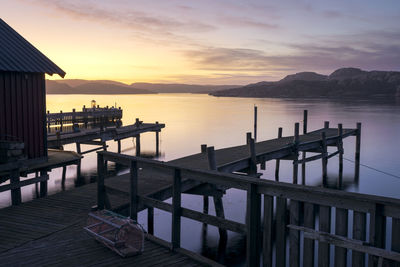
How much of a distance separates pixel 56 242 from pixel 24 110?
27.2 feet

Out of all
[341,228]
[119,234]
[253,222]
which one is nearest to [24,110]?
[119,234]

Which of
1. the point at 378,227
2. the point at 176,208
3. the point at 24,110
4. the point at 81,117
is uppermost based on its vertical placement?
the point at 24,110

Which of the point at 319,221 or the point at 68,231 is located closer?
the point at 319,221

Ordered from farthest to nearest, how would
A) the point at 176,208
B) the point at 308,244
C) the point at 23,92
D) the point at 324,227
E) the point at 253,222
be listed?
1. the point at 23,92
2. the point at 176,208
3. the point at 253,222
4. the point at 308,244
5. the point at 324,227

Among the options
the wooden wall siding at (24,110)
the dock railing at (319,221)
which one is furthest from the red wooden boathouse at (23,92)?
the dock railing at (319,221)

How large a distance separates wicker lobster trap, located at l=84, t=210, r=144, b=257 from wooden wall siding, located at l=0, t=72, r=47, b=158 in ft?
25.4

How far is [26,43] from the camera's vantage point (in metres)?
14.7

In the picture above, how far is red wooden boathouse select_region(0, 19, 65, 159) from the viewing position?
42.7ft

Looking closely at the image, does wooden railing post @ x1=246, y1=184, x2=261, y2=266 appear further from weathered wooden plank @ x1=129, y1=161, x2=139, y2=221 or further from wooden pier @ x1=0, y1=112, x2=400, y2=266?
weathered wooden plank @ x1=129, y1=161, x2=139, y2=221

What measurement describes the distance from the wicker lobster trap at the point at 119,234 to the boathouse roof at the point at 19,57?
8.06 m

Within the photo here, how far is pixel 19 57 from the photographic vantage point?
13.5 m

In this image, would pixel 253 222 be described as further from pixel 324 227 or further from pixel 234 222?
pixel 324 227

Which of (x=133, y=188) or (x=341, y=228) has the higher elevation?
(x=341, y=228)

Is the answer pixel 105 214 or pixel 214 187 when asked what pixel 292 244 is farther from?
pixel 214 187
